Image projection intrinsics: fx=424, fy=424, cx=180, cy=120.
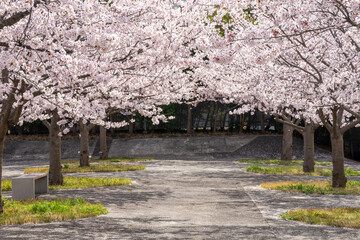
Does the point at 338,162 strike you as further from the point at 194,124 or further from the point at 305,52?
the point at 194,124

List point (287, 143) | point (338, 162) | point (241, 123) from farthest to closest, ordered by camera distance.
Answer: point (241, 123)
point (287, 143)
point (338, 162)

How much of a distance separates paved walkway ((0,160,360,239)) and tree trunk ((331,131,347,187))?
229 cm

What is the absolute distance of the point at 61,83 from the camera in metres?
8.73

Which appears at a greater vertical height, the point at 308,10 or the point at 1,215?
the point at 308,10

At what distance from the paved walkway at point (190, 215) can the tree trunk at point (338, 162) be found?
90.0 inches

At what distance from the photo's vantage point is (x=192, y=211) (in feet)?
35.5

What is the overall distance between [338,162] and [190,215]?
8.13 metres

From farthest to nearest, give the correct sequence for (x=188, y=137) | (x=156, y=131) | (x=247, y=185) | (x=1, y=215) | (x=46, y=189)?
(x=156, y=131) → (x=188, y=137) → (x=247, y=185) → (x=46, y=189) → (x=1, y=215)

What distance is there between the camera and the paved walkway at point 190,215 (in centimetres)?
810

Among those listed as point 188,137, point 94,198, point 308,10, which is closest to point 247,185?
point 94,198

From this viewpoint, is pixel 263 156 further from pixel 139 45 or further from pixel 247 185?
pixel 139 45

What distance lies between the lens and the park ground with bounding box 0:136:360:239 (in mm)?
8133

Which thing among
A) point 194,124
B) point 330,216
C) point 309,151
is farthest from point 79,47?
point 194,124

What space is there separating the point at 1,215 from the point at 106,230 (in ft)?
9.88
